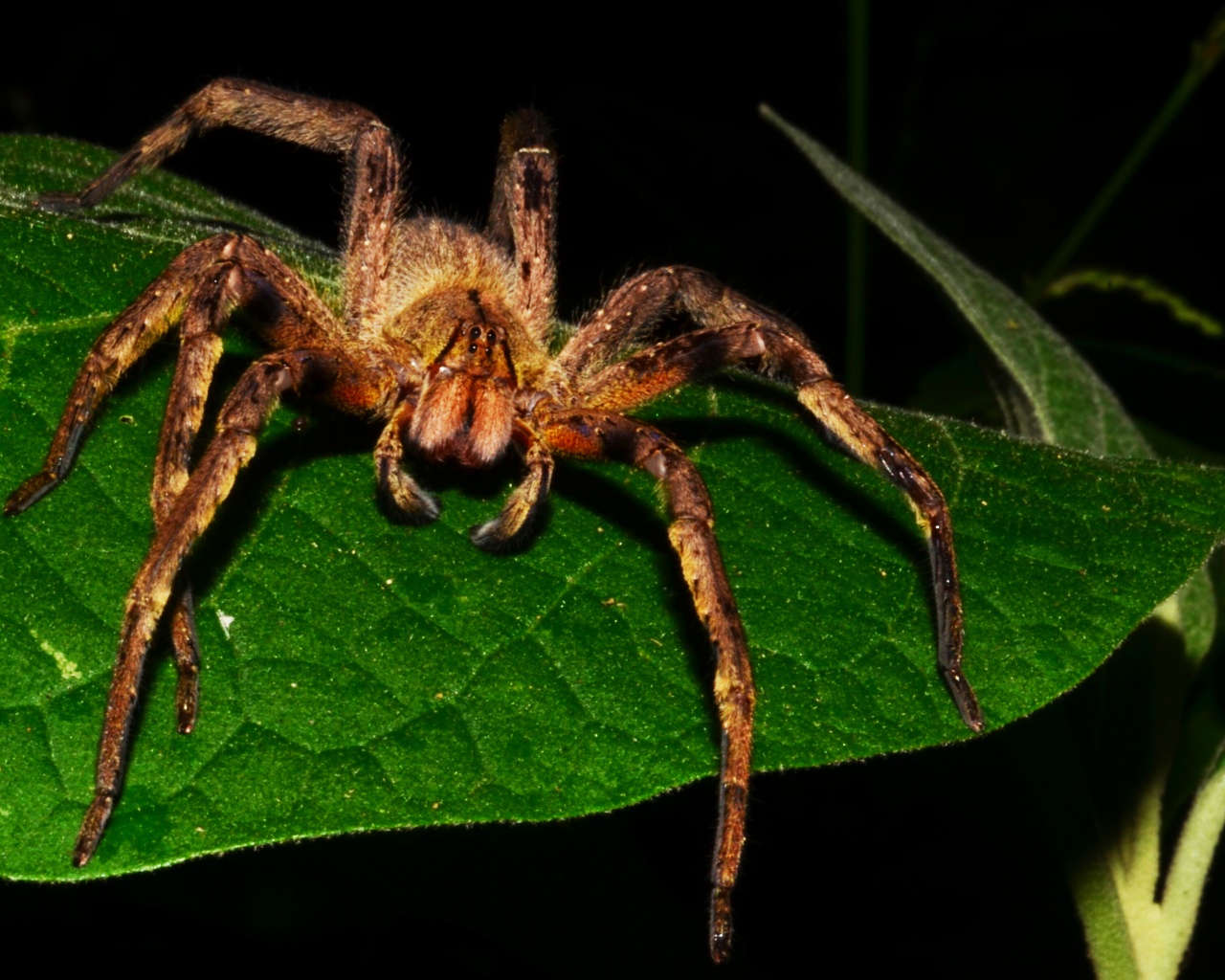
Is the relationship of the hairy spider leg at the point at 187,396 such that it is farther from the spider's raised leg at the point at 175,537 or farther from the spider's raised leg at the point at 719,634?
the spider's raised leg at the point at 719,634

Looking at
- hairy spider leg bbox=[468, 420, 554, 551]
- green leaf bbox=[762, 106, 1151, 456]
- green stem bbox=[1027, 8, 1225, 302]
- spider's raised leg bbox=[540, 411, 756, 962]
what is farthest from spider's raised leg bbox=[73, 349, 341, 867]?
green stem bbox=[1027, 8, 1225, 302]

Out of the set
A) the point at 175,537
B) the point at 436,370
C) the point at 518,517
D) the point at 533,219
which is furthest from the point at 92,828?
the point at 533,219

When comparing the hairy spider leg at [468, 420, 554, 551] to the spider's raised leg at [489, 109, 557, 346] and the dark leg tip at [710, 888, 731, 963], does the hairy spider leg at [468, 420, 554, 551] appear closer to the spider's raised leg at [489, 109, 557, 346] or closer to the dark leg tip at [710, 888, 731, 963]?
the dark leg tip at [710, 888, 731, 963]

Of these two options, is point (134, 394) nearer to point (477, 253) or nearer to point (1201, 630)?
point (477, 253)

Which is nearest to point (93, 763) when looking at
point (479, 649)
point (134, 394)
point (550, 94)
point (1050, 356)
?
point (479, 649)

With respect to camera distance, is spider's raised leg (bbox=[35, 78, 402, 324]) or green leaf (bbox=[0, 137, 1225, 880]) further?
spider's raised leg (bbox=[35, 78, 402, 324])

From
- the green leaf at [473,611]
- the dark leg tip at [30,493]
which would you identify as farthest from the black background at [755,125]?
the dark leg tip at [30,493]
